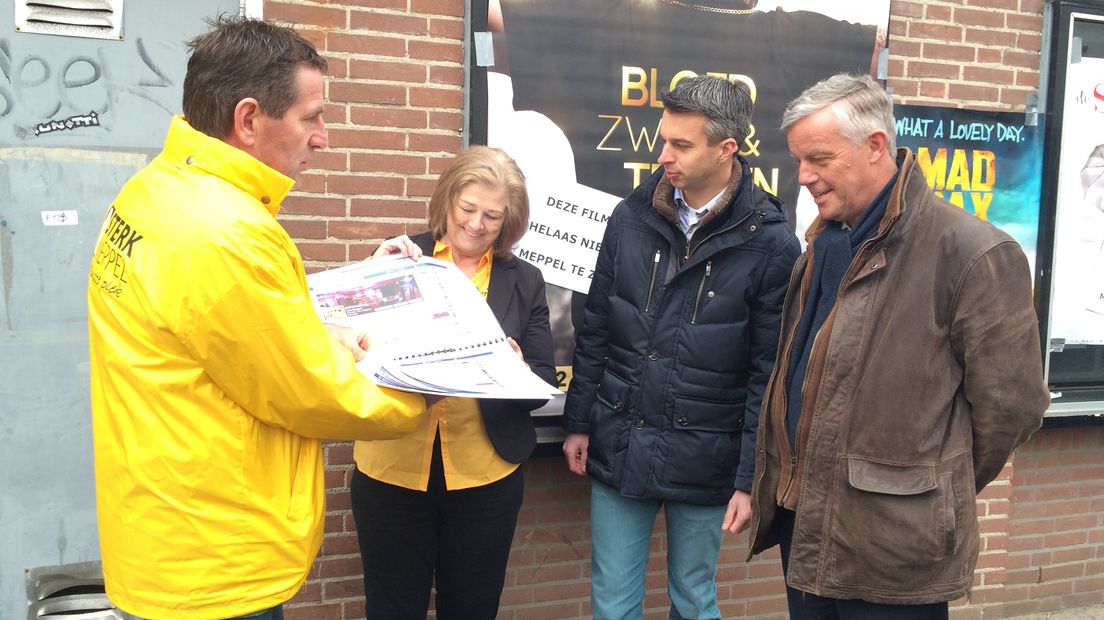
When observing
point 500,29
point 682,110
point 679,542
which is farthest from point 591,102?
point 679,542

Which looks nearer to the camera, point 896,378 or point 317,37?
point 896,378

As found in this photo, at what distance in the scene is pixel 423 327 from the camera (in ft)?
7.66

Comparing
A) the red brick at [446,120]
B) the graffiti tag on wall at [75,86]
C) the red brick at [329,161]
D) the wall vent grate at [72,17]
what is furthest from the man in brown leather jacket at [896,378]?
the wall vent grate at [72,17]

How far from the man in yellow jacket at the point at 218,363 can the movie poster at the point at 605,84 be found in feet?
5.09

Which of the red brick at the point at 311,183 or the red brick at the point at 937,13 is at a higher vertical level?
Result: the red brick at the point at 937,13

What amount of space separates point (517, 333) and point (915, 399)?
48.1 inches

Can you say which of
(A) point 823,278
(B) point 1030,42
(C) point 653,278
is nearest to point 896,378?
(A) point 823,278

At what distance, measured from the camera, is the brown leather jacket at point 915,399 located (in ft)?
7.23

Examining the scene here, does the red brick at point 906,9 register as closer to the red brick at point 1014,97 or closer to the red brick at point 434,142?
the red brick at point 1014,97

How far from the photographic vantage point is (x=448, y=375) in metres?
2.18

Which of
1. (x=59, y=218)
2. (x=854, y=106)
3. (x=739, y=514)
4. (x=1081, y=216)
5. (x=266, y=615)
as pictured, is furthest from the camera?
(x=1081, y=216)

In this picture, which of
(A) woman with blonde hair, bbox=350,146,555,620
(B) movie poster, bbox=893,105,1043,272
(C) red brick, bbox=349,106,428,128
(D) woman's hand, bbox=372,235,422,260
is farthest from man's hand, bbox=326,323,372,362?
(B) movie poster, bbox=893,105,1043,272

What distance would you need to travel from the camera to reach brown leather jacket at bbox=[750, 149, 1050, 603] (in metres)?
2.21

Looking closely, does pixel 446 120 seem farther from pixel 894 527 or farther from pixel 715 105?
pixel 894 527
